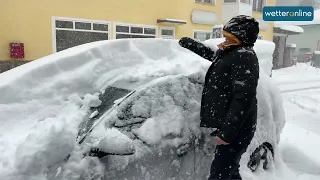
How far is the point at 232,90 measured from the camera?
2.68m

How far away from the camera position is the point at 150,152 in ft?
Result: 8.77

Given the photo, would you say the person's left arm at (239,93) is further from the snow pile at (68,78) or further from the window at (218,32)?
the window at (218,32)

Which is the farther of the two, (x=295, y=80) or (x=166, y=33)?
(x=295, y=80)

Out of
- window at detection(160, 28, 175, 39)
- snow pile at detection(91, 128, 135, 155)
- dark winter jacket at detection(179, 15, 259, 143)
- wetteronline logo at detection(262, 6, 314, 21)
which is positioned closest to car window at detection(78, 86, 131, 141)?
snow pile at detection(91, 128, 135, 155)

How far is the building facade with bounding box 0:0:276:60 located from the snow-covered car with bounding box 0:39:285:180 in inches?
269

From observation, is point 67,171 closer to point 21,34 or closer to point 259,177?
point 259,177

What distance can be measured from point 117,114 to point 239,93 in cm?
95

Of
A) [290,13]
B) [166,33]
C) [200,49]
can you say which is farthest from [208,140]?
[166,33]

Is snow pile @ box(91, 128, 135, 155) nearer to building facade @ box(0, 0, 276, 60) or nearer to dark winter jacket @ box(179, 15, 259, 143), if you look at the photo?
dark winter jacket @ box(179, 15, 259, 143)

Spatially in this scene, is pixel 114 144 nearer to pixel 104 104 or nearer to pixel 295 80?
pixel 104 104

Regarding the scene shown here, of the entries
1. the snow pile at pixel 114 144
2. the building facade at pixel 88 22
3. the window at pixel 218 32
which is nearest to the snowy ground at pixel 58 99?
the snow pile at pixel 114 144

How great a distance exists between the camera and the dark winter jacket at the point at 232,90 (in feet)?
8.70

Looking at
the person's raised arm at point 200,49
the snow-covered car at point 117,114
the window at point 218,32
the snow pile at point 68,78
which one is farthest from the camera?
the window at point 218,32

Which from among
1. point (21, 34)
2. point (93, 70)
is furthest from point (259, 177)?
point (21, 34)
